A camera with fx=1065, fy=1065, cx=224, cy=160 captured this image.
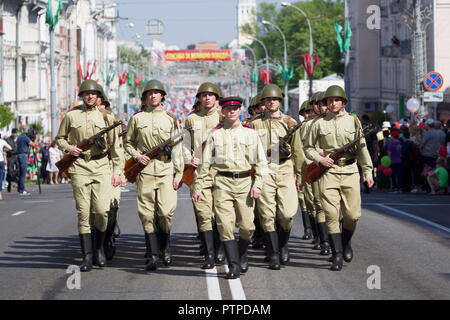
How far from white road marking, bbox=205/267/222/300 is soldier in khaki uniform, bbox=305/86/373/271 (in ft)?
4.44

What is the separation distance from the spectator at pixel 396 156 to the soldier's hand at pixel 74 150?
15.2 meters

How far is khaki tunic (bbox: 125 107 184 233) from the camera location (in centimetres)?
1162

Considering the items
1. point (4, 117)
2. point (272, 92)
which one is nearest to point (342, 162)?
point (272, 92)

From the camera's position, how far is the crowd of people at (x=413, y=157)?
2439 cm

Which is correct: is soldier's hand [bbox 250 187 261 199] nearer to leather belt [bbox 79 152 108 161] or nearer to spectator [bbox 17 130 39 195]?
leather belt [bbox 79 152 108 161]

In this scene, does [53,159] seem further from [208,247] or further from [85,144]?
[208,247]

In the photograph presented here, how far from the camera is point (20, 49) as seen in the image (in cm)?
6306

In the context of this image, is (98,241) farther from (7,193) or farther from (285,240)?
(7,193)

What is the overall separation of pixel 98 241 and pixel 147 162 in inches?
43.3

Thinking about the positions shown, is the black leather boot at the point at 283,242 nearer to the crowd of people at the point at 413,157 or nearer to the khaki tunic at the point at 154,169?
the khaki tunic at the point at 154,169

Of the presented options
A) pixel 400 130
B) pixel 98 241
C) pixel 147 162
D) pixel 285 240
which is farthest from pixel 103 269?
pixel 400 130

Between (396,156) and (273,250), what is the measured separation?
49.2 feet

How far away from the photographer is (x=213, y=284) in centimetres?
1032

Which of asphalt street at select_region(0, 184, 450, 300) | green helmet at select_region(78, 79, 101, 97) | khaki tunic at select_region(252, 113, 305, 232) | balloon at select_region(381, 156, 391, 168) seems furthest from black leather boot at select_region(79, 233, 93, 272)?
balloon at select_region(381, 156, 391, 168)
